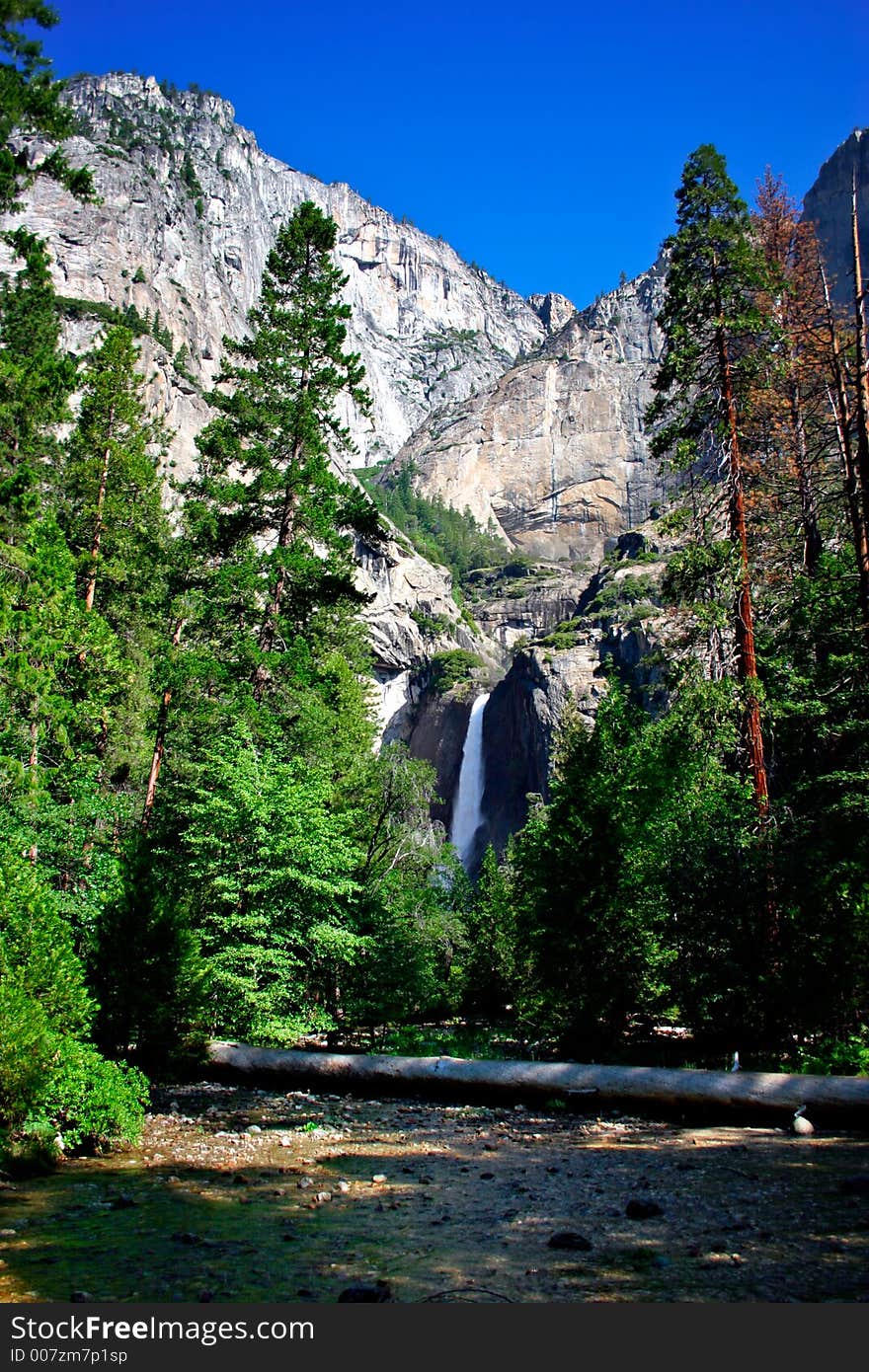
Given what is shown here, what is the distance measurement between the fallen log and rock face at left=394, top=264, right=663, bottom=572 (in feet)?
378

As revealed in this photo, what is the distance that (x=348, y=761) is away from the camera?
19.3 m

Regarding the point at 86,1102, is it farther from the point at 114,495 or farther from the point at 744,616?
the point at 114,495

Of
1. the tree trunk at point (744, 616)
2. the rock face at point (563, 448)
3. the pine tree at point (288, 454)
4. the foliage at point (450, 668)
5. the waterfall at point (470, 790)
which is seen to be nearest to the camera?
the tree trunk at point (744, 616)

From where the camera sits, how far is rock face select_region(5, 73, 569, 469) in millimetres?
88688

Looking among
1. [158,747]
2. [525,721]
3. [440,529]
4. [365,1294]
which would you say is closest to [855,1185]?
[365,1294]

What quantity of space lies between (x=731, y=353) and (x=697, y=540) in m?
4.07

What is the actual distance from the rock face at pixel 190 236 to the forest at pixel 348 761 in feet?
97.9

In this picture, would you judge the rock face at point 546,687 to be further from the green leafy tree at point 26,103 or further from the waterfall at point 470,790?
the green leafy tree at point 26,103

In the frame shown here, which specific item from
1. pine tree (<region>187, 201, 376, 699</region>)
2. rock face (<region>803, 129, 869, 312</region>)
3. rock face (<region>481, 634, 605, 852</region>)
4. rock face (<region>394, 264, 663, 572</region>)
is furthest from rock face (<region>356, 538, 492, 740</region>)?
pine tree (<region>187, 201, 376, 699</region>)

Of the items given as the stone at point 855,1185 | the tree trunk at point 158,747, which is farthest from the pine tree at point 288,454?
the stone at point 855,1185

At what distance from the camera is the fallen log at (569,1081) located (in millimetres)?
8172

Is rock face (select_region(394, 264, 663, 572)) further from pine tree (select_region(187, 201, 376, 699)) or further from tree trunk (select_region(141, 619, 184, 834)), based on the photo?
tree trunk (select_region(141, 619, 184, 834))

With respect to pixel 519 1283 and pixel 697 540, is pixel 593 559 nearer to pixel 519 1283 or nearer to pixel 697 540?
pixel 697 540

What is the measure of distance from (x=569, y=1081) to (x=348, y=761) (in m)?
10.4
